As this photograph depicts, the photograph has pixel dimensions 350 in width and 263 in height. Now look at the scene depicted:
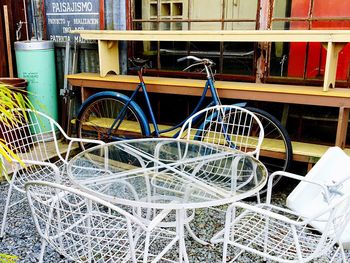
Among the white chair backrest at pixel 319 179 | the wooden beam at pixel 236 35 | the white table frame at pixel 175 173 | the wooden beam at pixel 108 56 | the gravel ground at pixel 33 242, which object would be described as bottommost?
the gravel ground at pixel 33 242

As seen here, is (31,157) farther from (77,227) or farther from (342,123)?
(342,123)

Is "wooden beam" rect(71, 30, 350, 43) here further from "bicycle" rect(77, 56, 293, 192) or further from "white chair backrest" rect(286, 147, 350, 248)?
"white chair backrest" rect(286, 147, 350, 248)

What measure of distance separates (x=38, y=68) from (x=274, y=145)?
2764 mm

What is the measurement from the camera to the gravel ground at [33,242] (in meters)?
2.48

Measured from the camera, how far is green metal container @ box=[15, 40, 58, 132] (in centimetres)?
430

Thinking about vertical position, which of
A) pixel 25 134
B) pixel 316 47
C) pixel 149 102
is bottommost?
pixel 25 134

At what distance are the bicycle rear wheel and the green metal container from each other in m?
2.41

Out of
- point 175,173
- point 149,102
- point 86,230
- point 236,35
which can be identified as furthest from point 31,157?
point 236,35

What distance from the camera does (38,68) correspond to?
437 centimetres

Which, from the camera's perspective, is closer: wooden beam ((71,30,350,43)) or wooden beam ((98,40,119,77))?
wooden beam ((71,30,350,43))

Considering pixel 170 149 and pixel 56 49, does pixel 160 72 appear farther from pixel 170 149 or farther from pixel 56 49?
pixel 170 149

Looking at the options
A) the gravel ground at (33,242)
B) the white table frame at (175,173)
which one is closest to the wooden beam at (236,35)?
the white table frame at (175,173)

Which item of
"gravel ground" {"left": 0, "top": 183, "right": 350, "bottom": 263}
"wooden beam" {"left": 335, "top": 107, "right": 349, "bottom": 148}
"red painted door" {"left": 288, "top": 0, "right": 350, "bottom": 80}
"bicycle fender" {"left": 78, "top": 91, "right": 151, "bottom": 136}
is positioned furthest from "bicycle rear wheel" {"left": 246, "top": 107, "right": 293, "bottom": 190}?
"bicycle fender" {"left": 78, "top": 91, "right": 151, "bottom": 136}

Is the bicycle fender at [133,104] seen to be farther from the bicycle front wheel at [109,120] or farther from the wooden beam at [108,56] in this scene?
the wooden beam at [108,56]
